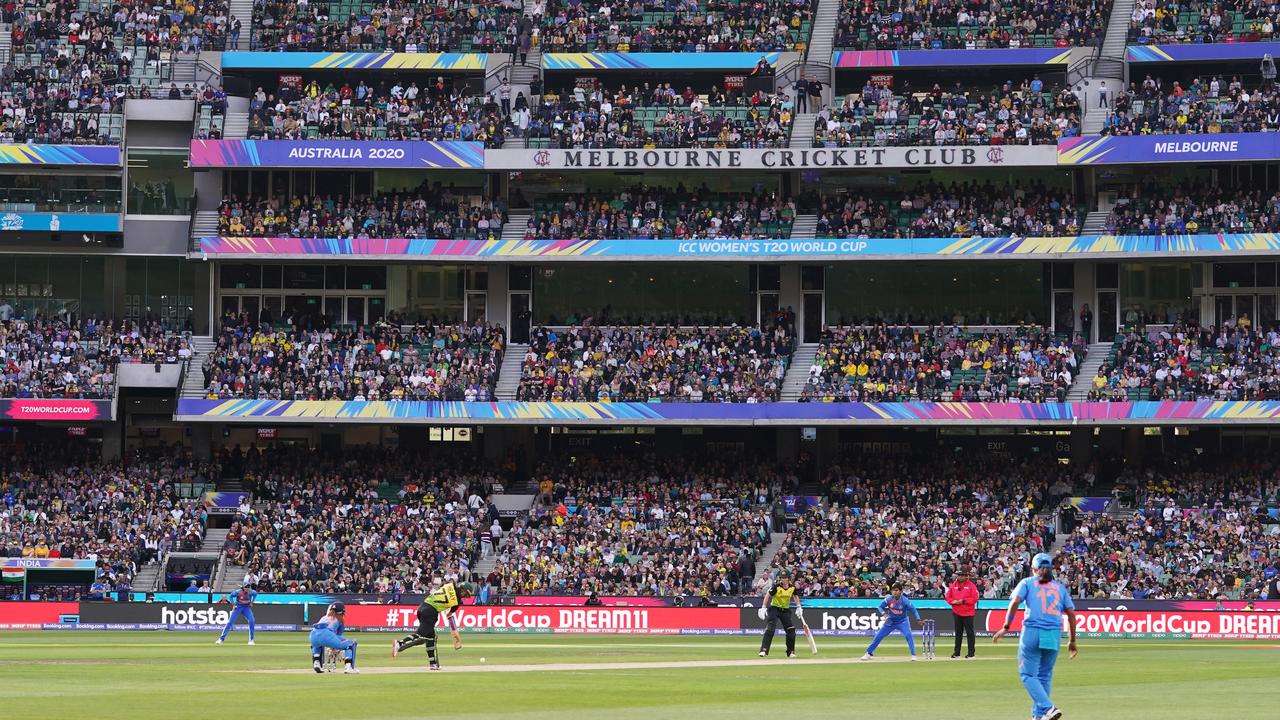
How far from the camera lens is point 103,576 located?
192 feet

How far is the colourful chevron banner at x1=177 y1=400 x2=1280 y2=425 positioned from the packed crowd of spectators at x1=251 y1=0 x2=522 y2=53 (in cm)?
1411

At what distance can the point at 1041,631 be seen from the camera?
20328mm

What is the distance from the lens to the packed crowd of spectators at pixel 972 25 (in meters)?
68.1

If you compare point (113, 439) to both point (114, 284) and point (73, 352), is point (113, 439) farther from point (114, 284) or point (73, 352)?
point (114, 284)

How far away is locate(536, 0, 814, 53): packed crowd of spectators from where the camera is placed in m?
69.0

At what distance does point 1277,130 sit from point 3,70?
44284 millimetres

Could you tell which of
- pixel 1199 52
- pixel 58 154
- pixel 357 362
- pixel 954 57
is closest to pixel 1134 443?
pixel 1199 52

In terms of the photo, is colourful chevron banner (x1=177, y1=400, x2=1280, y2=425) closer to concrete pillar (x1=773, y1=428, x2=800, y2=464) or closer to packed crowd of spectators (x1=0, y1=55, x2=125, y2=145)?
concrete pillar (x1=773, y1=428, x2=800, y2=464)

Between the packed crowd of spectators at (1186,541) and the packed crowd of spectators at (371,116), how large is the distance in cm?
2482

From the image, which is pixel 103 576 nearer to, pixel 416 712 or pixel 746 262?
pixel 746 262

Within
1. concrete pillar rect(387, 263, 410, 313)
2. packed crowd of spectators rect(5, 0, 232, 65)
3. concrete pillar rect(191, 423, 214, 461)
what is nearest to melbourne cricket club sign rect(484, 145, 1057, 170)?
concrete pillar rect(387, 263, 410, 313)

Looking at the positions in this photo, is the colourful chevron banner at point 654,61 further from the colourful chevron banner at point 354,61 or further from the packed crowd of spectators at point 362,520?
the packed crowd of spectators at point 362,520

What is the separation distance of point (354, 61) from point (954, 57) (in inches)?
849

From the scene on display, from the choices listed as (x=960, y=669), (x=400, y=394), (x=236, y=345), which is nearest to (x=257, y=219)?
(x=236, y=345)
